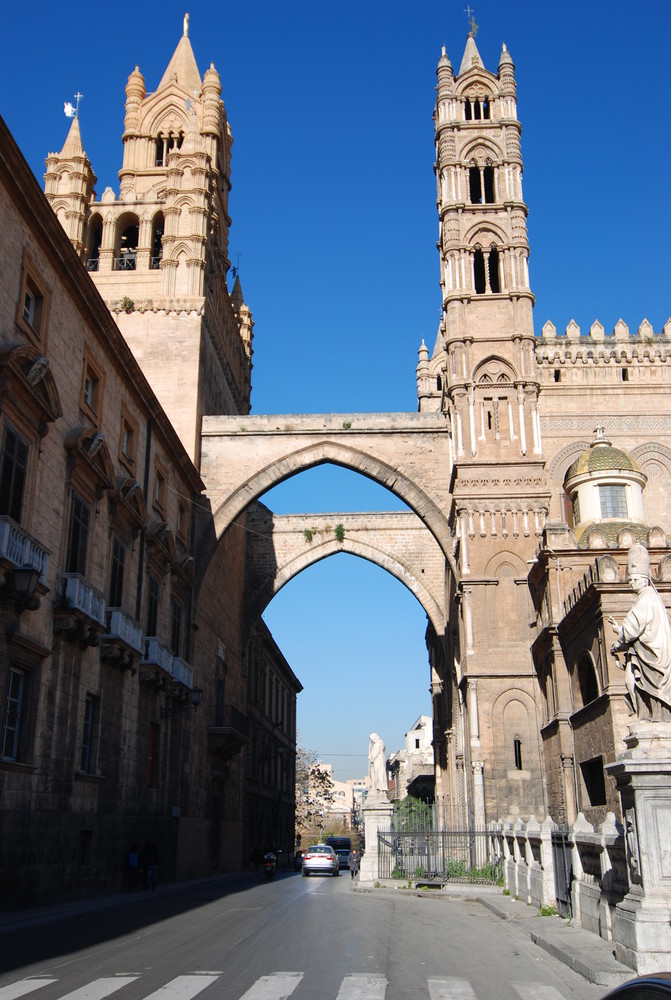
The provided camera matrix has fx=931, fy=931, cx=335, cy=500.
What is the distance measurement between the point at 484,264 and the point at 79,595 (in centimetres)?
1953

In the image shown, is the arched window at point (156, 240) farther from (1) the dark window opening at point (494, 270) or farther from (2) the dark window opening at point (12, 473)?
(2) the dark window opening at point (12, 473)

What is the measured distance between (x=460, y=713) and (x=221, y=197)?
72.6 ft

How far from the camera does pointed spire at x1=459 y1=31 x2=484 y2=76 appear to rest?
33469mm

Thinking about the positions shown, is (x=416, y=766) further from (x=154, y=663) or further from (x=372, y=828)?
(x=154, y=663)

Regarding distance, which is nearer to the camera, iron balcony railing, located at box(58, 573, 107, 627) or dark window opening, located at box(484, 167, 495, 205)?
iron balcony railing, located at box(58, 573, 107, 627)

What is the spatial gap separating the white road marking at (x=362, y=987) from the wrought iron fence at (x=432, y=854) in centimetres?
1400

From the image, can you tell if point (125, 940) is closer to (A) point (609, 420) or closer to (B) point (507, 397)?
(B) point (507, 397)

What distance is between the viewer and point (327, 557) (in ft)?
128

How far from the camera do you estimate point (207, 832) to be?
2834 cm

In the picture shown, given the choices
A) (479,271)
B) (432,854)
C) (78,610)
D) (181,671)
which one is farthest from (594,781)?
(479,271)

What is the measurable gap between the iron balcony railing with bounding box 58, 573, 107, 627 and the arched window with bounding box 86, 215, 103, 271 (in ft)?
61.5

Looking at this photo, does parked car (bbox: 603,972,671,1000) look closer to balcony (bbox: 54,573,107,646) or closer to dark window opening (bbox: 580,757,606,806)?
balcony (bbox: 54,573,107,646)

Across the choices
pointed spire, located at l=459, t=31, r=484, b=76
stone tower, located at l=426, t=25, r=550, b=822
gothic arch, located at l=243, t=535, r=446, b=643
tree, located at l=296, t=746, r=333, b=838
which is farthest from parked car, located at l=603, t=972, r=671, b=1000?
tree, located at l=296, t=746, r=333, b=838

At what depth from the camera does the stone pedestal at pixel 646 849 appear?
7.64m
